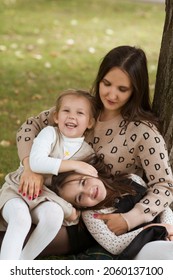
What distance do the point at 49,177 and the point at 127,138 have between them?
50 centimetres

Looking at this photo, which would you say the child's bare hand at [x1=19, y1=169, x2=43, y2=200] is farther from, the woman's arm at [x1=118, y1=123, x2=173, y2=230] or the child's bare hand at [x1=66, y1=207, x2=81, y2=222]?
the woman's arm at [x1=118, y1=123, x2=173, y2=230]

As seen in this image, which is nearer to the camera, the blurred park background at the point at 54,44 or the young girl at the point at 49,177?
the young girl at the point at 49,177

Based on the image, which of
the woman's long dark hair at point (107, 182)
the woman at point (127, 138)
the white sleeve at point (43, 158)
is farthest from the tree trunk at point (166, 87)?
the white sleeve at point (43, 158)

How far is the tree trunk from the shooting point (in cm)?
387

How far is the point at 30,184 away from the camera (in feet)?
11.2

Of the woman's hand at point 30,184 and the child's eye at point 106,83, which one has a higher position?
the child's eye at point 106,83

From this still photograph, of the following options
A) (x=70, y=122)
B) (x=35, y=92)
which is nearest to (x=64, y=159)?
(x=70, y=122)

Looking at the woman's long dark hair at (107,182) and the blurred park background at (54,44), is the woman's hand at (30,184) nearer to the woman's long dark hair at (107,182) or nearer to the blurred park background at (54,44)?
the woman's long dark hair at (107,182)

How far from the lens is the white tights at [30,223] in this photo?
3234 mm

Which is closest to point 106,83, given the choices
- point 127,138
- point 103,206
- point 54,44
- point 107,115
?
point 107,115

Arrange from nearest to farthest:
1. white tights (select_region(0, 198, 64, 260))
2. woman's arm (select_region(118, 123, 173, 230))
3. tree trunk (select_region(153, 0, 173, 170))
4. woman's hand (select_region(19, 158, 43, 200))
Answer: white tights (select_region(0, 198, 64, 260)) → woman's hand (select_region(19, 158, 43, 200)) → woman's arm (select_region(118, 123, 173, 230)) → tree trunk (select_region(153, 0, 173, 170))

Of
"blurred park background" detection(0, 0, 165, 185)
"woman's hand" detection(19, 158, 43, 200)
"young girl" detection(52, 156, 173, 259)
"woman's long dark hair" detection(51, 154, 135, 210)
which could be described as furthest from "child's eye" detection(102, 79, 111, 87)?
"blurred park background" detection(0, 0, 165, 185)

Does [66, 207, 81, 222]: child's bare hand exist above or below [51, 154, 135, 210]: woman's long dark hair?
below

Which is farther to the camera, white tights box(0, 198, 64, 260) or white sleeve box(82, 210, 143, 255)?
white sleeve box(82, 210, 143, 255)
